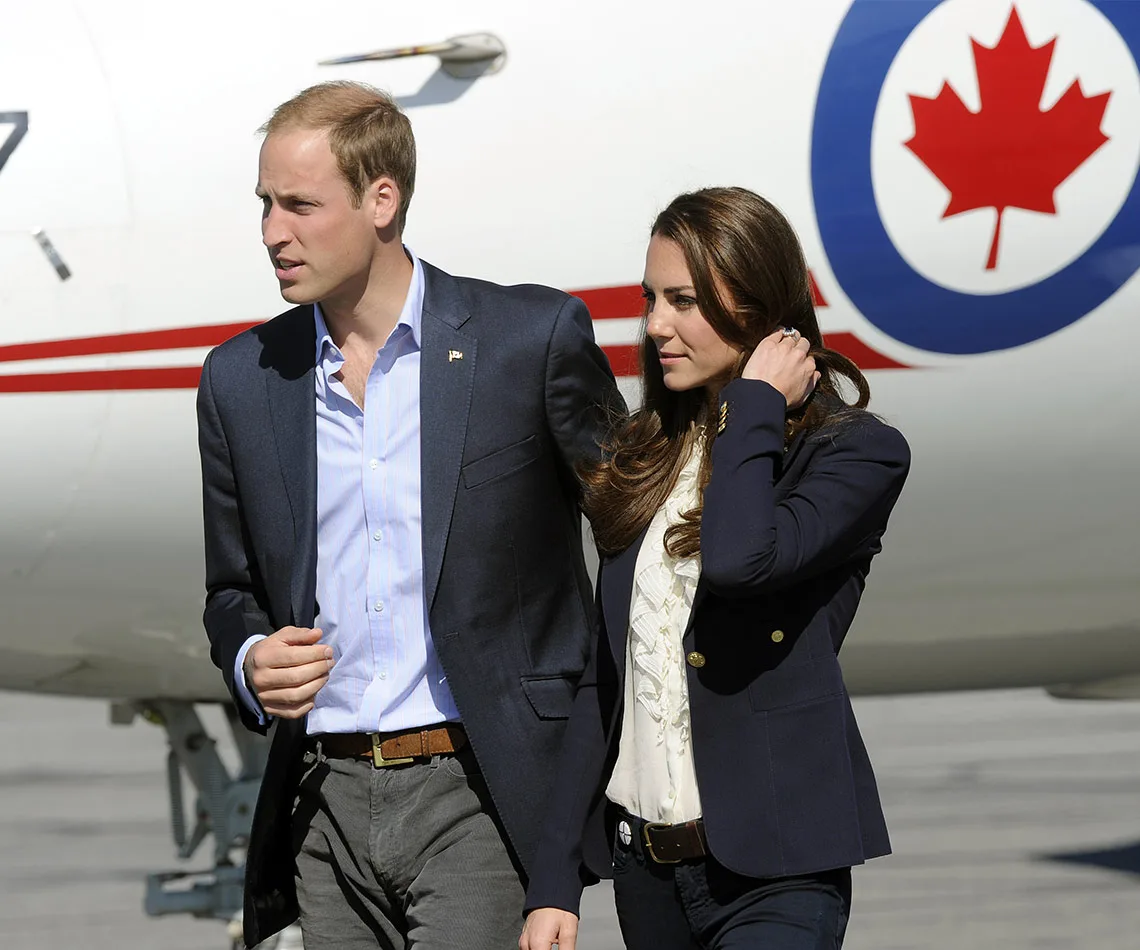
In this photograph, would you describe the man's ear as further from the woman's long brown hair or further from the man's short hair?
the woman's long brown hair

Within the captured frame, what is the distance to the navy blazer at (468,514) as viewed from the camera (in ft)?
9.57

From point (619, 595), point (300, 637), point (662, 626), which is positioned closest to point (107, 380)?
point (300, 637)

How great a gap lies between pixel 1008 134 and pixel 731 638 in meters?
2.19

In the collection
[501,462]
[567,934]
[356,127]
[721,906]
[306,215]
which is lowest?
[567,934]

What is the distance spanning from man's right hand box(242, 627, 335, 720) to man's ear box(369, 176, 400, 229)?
72 centimetres

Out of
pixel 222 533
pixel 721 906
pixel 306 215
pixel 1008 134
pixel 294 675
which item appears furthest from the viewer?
pixel 1008 134

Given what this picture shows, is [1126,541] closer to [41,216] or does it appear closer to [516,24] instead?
[516,24]

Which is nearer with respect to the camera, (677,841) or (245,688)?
(677,841)

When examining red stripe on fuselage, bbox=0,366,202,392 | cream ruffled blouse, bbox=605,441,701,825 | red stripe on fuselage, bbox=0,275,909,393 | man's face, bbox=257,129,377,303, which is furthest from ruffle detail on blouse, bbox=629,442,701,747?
red stripe on fuselage, bbox=0,366,202,392

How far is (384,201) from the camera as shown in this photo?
2.97m

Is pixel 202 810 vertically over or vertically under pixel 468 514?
under

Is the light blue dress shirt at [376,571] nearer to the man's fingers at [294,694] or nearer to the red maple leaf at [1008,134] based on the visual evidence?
the man's fingers at [294,694]

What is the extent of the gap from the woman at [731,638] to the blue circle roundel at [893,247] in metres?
1.63

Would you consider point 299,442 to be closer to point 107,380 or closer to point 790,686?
point 790,686
